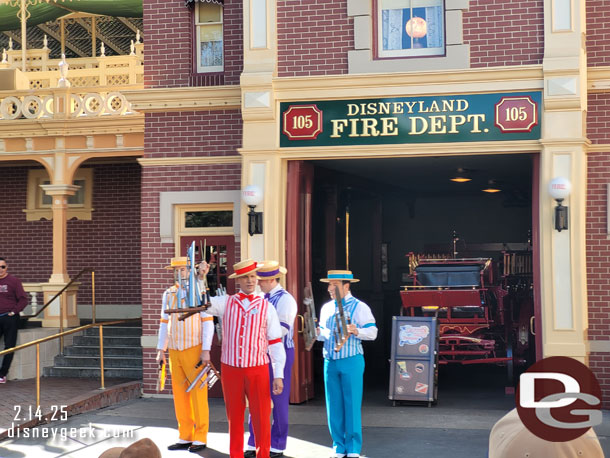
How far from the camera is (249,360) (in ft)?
25.5

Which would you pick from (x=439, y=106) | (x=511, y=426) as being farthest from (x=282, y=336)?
(x=511, y=426)

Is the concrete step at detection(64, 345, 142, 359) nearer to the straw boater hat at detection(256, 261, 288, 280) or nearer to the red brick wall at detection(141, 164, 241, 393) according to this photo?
the red brick wall at detection(141, 164, 241, 393)

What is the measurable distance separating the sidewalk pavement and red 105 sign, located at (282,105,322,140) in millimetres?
3406

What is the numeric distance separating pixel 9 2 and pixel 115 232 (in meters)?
6.23

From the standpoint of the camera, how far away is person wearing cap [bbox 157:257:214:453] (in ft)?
29.1

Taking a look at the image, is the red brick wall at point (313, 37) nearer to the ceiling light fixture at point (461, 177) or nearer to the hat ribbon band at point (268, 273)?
the hat ribbon band at point (268, 273)

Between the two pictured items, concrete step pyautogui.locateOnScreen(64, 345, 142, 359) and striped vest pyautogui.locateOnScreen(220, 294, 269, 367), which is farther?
concrete step pyautogui.locateOnScreen(64, 345, 142, 359)

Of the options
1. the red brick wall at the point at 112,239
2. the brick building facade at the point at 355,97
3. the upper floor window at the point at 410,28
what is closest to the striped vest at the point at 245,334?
the brick building facade at the point at 355,97

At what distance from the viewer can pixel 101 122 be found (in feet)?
49.1

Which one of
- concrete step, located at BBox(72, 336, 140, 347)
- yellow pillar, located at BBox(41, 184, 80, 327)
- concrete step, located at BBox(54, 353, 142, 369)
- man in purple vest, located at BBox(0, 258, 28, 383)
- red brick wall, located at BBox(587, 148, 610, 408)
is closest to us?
red brick wall, located at BBox(587, 148, 610, 408)

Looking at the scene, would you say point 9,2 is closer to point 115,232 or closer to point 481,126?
point 115,232

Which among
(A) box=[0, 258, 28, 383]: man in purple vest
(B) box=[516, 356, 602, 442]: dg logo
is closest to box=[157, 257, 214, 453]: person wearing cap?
(A) box=[0, 258, 28, 383]: man in purple vest

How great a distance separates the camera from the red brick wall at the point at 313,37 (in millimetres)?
11359

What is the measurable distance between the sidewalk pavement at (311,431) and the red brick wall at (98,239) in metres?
5.58
